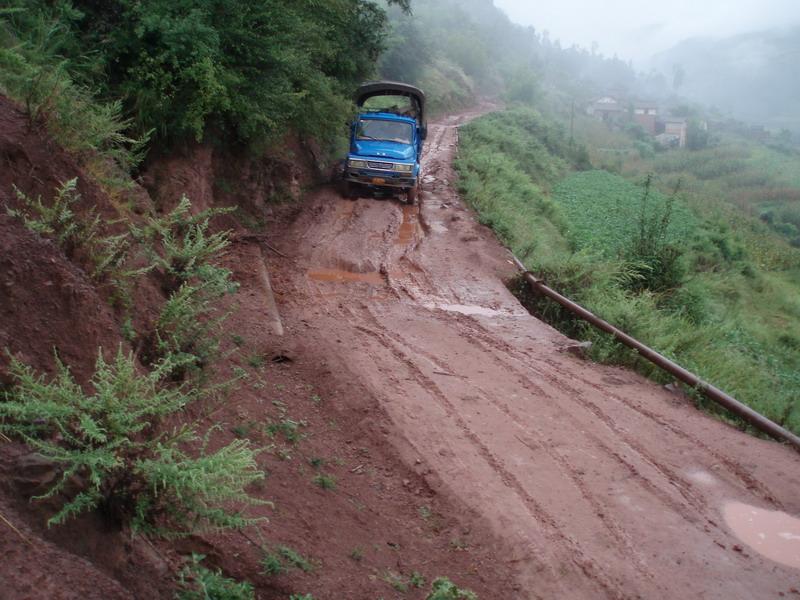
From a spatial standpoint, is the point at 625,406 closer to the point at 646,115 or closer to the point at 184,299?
the point at 184,299

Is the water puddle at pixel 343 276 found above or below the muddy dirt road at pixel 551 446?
above

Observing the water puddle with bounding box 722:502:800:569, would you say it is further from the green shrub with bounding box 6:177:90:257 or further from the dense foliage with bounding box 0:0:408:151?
the dense foliage with bounding box 0:0:408:151

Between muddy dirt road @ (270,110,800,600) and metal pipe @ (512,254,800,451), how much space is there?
0.26 metres

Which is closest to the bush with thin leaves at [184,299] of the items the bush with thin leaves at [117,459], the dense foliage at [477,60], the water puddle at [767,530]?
the bush with thin leaves at [117,459]

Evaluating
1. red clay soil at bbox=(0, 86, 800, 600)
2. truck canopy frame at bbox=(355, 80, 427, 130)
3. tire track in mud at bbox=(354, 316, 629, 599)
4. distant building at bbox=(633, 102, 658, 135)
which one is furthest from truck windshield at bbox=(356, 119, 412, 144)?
distant building at bbox=(633, 102, 658, 135)

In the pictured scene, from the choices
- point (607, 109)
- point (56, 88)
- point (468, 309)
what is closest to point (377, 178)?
point (468, 309)

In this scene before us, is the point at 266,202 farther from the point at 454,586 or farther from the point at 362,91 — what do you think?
the point at 454,586

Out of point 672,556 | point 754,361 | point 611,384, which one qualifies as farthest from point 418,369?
point 754,361

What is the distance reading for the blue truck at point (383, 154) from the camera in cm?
1764

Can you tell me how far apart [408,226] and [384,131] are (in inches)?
159

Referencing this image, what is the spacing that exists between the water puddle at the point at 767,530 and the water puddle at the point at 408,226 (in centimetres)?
960

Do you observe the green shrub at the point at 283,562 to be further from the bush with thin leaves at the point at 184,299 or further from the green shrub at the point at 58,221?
the green shrub at the point at 58,221

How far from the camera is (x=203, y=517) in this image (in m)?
3.84

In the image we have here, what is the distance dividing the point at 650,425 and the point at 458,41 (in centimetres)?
8399
